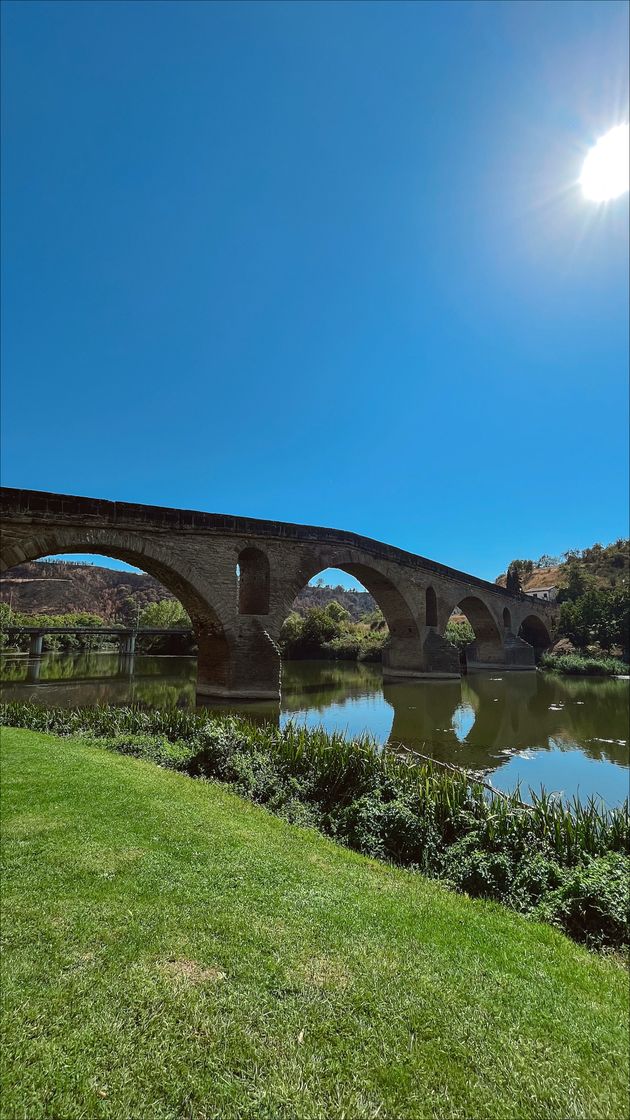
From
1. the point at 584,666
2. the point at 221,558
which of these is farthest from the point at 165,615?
the point at 584,666

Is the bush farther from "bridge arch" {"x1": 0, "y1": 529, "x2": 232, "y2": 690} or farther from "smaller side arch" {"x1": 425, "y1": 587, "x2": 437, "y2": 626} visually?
"smaller side arch" {"x1": 425, "y1": 587, "x2": 437, "y2": 626}

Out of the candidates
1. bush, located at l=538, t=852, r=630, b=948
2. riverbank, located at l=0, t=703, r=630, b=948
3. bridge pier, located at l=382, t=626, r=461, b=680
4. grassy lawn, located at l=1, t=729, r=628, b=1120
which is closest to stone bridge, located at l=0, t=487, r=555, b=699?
bridge pier, located at l=382, t=626, r=461, b=680

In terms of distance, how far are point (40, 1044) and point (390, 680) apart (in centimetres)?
2585

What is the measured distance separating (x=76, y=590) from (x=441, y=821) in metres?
97.3

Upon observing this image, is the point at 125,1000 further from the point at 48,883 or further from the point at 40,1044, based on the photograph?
the point at 48,883

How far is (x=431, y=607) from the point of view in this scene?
2916cm

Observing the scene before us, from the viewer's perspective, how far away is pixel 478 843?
178 inches

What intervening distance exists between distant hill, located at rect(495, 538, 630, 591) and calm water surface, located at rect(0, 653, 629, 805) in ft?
116

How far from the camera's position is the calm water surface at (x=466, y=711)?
10.4 m

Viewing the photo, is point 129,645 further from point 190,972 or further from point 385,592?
point 190,972

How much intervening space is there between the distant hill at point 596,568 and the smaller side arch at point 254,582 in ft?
150

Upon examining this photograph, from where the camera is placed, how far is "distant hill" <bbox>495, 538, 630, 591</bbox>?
2363 inches

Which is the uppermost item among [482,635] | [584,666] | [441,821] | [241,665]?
[482,635]

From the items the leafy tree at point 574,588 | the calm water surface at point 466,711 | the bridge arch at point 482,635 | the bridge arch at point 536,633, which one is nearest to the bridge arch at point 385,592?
the calm water surface at point 466,711
